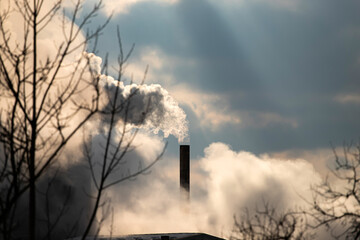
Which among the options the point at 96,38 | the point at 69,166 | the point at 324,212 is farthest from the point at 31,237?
the point at 69,166

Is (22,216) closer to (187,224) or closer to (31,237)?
(187,224)

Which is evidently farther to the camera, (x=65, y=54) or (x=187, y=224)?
(x=187, y=224)

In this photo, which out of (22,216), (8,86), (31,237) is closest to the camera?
(31,237)

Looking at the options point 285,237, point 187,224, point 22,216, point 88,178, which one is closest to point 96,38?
point 285,237

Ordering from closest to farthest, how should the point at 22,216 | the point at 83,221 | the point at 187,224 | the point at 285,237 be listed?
the point at 285,237
the point at 22,216
the point at 83,221
the point at 187,224

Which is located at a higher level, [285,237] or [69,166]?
[69,166]

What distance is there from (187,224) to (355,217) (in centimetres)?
2639

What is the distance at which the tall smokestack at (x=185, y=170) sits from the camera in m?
33.8

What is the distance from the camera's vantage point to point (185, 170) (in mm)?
33781

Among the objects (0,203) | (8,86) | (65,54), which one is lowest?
(0,203)

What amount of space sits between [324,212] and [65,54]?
7120 millimetres

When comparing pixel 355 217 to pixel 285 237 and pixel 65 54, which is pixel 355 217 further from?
pixel 65 54

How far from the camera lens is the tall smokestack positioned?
33.8 metres

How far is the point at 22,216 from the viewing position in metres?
27.1
